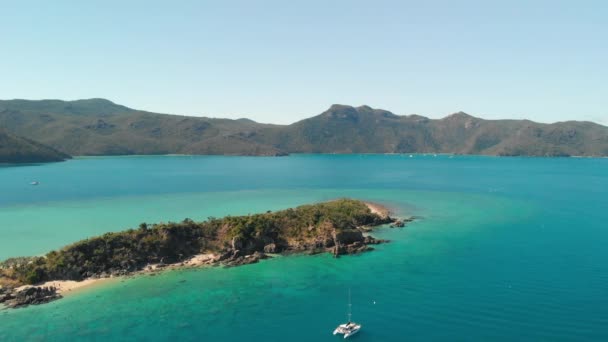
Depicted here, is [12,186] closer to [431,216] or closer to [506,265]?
[431,216]

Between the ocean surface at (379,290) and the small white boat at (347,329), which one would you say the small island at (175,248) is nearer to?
the ocean surface at (379,290)

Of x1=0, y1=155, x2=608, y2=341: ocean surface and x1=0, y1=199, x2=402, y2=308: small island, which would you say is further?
x1=0, y1=199, x2=402, y2=308: small island

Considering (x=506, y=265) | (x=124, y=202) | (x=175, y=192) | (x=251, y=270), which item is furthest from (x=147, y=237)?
(x=175, y=192)

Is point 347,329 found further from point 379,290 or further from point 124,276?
point 124,276

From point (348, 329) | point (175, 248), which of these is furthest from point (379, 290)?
point (175, 248)

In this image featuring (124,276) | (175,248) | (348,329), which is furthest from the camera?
(175,248)

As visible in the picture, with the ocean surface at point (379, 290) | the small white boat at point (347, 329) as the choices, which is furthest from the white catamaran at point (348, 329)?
the ocean surface at point (379, 290)

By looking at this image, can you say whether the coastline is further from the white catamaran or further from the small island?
the white catamaran

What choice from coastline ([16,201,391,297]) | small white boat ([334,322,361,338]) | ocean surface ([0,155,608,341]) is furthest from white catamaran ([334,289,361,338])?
coastline ([16,201,391,297])
